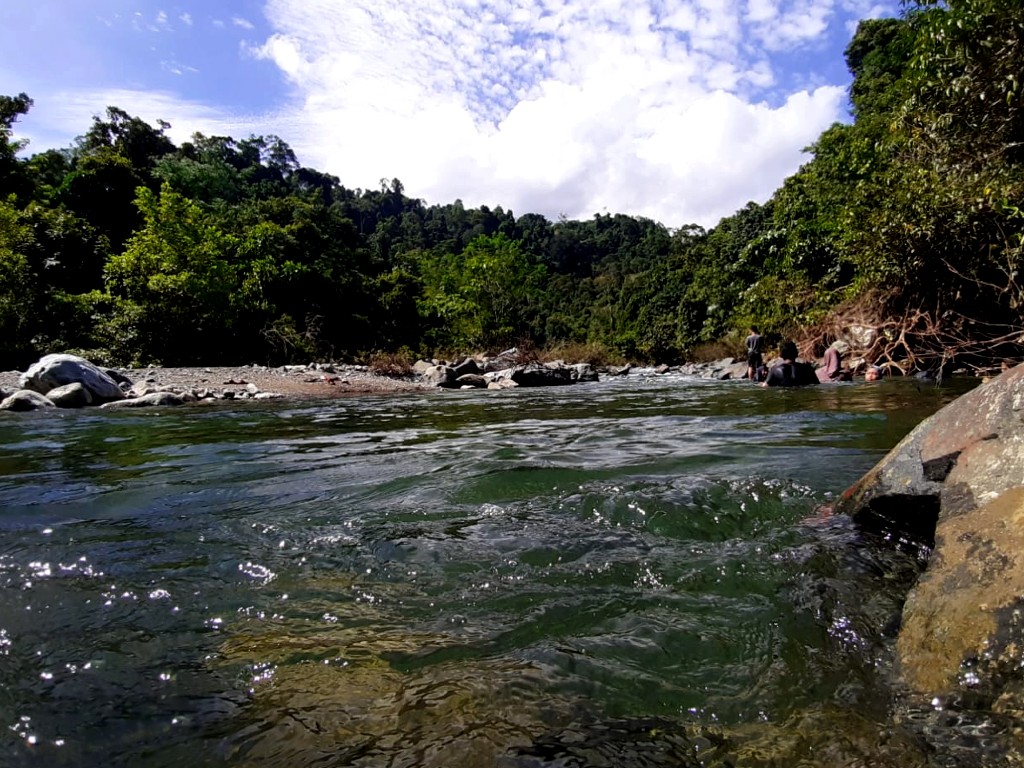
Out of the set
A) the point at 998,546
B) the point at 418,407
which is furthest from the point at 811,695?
the point at 418,407

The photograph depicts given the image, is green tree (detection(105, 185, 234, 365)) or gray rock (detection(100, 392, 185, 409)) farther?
green tree (detection(105, 185, 234, 365))

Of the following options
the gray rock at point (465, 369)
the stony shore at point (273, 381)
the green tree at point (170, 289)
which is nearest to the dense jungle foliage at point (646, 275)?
the green tree at point (170, 289)

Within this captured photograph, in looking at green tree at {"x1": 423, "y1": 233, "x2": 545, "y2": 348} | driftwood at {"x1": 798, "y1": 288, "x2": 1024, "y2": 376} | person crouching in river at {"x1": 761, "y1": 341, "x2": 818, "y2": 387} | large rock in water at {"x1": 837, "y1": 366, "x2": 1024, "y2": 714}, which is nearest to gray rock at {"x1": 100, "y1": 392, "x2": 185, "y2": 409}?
large rock in water at {"x1": 837, "y1": 366, "x2": 1024, "y2": 714}

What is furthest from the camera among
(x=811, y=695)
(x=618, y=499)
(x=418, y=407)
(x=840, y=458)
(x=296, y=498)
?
(x=418, y=407)

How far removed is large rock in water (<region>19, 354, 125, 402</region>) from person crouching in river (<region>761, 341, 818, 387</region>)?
1223cm

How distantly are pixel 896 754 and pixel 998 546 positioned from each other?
839mm

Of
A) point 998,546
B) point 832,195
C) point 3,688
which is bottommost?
point 3,688

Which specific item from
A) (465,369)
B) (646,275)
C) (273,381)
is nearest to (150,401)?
(273,381)

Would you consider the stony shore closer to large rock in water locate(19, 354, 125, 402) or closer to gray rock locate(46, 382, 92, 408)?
large rock in water locate(19, 354, 125, 402)

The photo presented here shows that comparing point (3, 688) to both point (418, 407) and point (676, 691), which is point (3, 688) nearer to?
point (676, 691)

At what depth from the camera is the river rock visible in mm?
9000

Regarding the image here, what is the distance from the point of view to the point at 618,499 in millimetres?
3355

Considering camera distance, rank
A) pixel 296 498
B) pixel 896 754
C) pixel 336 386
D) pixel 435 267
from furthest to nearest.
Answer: pixel 435 267
pixel 336 386
pixel 296 498
pixel 896 754

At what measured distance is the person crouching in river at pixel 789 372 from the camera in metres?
11.5
